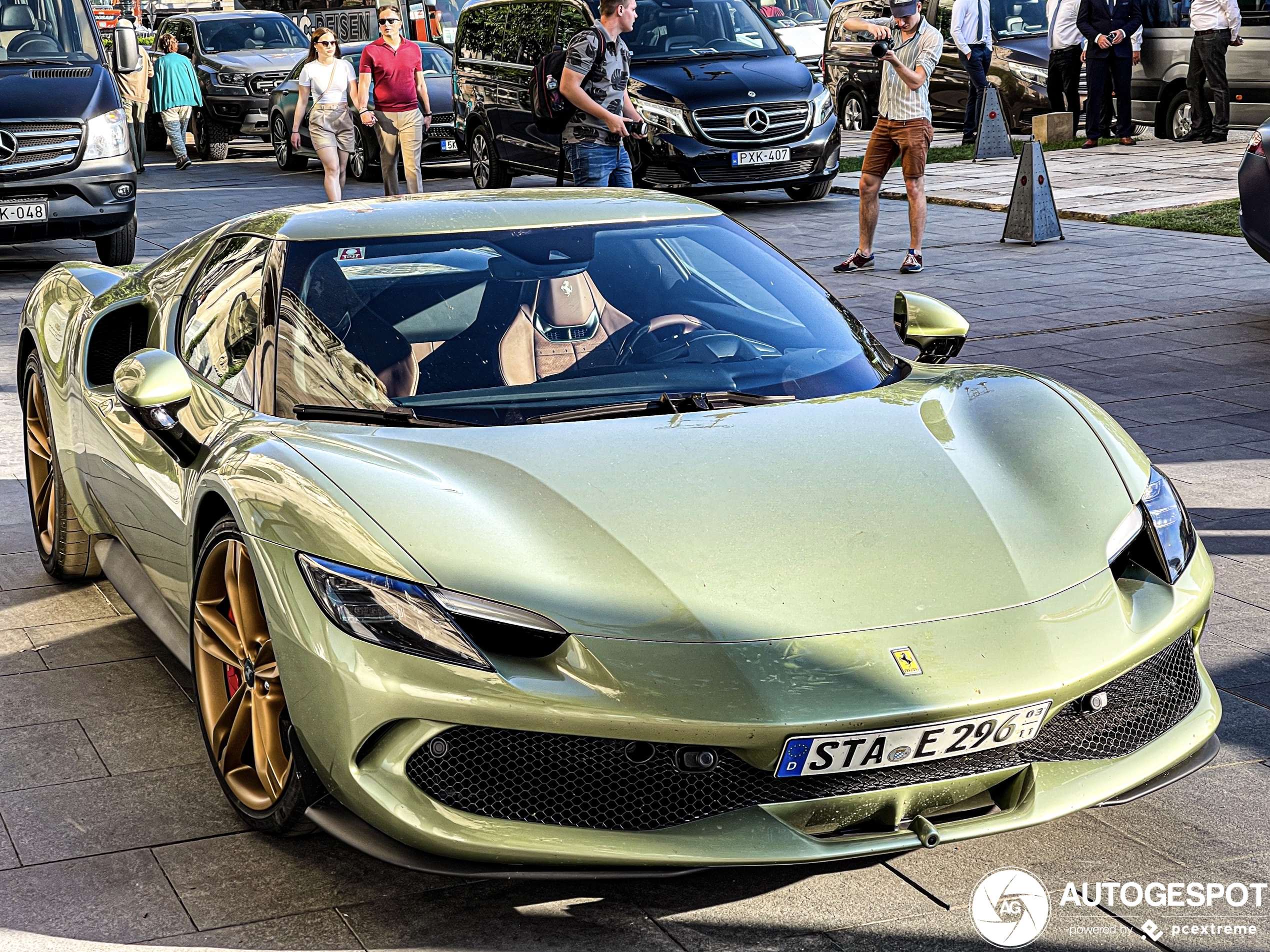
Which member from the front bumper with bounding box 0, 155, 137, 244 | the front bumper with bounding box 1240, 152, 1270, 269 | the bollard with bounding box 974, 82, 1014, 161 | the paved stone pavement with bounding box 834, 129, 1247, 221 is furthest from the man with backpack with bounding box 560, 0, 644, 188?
the bollard with bounding box 974, 82, 1014, 161

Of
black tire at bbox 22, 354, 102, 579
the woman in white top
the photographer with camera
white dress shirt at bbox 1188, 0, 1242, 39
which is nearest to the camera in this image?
black tire at bbox 22, 354, 102, 579

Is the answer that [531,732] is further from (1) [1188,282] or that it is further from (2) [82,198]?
(2) [82,198]

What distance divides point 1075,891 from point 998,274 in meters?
8.65

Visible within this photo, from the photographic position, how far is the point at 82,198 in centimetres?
1245

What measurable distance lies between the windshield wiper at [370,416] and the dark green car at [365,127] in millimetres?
14434

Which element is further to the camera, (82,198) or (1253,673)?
(82,198)

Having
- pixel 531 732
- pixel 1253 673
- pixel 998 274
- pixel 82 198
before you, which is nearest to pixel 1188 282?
pixel 998 274

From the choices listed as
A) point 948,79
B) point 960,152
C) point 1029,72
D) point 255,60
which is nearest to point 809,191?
point 960,152

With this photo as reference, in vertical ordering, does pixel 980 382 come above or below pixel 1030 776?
above

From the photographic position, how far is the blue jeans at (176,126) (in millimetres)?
21984

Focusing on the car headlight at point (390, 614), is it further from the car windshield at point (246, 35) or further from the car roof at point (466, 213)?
the car windshield at point (246, 35)

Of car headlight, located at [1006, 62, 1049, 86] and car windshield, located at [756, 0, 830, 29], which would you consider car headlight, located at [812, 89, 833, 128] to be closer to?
car headlight, located at [1006, 62, 1049, 86]

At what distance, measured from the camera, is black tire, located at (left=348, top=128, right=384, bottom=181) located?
1898 cm

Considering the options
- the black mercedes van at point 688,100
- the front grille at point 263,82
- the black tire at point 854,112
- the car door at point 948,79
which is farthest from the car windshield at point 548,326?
the front grille at point 263,82
